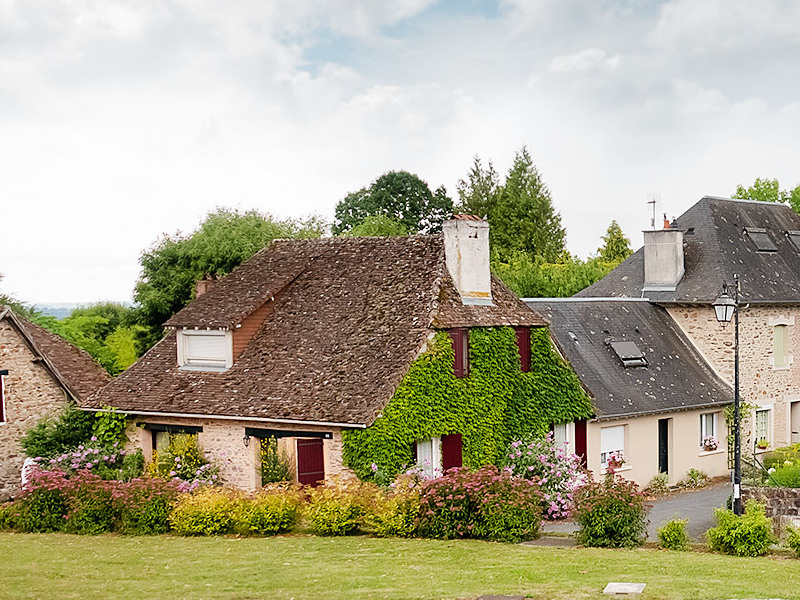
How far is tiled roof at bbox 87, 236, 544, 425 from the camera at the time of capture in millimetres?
23594

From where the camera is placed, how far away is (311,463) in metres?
23.3

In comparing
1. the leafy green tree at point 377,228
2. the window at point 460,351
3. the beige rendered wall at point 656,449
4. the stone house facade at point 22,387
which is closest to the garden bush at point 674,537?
the window at point 460,351

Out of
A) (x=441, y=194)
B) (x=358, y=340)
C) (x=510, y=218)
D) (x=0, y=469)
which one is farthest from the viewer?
(x=510, y=218)

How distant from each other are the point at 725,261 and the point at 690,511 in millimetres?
9991

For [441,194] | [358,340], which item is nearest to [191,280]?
[358,340]

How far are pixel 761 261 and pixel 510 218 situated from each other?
3540cm

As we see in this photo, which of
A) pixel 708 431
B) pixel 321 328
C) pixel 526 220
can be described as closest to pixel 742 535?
pixel 321 328

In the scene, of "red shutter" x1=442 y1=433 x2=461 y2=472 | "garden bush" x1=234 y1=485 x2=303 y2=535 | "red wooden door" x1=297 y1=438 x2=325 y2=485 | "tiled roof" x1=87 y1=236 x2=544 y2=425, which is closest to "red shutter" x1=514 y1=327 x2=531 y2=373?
"tiled roof" x1=87 y1=236 x2=544 y2=425

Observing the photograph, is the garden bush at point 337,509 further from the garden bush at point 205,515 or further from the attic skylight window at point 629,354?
the attic skylight window at point 629,354

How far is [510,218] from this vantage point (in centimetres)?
6925

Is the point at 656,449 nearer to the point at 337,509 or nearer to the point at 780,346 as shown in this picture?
the point at 780,346

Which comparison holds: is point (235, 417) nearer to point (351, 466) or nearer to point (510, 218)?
point (351, 466)

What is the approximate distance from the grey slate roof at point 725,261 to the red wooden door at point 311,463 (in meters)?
14.0

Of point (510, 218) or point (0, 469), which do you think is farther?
point (510, 218)
